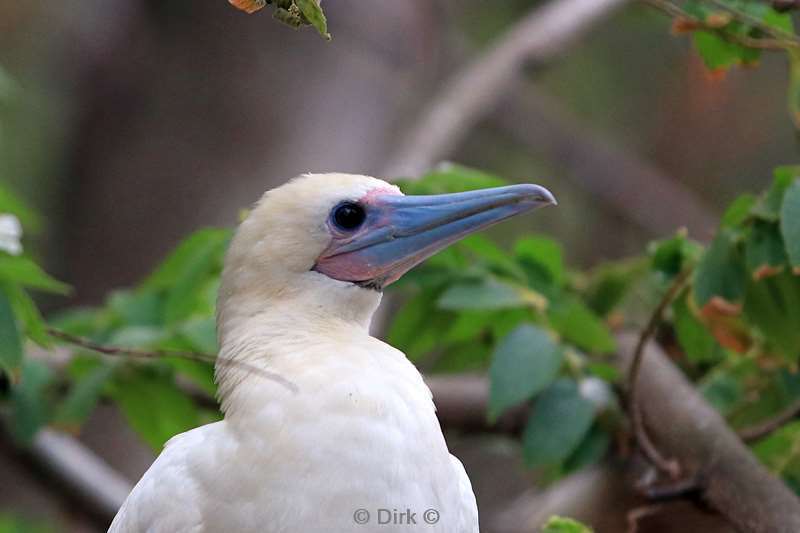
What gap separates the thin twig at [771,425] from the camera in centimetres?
329

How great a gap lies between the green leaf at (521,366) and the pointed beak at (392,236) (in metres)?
0.58

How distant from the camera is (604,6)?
18.9 ft

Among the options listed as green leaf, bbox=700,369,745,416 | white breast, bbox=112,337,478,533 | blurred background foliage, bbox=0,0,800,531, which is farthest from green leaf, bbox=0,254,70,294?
green leaf, bbox=700,369,745,416

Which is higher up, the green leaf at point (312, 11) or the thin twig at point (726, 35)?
the thin twig at point (726, 35)

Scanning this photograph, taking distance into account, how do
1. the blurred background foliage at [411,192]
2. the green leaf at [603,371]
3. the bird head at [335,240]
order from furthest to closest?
1. the green leaf at [603,371]
2. the blurred background foliage at [411,192]
3. the bird head at [335,240]

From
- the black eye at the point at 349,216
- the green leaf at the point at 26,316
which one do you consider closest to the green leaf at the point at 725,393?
the black eye at the point at 349,216

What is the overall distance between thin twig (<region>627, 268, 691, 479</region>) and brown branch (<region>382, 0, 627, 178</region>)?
240cm

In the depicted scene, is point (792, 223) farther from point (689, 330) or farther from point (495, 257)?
point (495, 257)

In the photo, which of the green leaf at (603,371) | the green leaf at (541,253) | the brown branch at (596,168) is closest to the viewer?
the green leaf at (603,371)

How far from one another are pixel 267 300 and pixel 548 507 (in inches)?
66.8

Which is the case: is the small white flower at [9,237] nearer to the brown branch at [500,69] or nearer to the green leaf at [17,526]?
the green leaf at [17,526]

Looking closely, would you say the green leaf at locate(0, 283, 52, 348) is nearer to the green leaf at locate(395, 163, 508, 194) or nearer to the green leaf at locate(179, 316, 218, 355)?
the green leaf at locate(179, 316, 218, 355)

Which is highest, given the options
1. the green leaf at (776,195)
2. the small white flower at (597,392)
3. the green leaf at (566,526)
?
the green leaf at (776,195)

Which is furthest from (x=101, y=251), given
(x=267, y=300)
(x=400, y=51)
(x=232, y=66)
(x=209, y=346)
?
(x=267, y=300)
